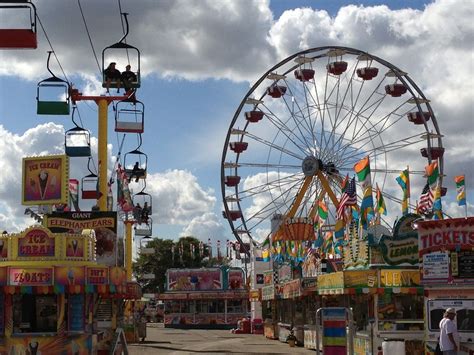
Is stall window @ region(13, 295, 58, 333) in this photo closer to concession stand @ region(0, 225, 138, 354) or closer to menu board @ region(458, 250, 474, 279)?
concession stand @ region(0, 225, 138, 354)

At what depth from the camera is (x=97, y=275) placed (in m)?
21.9

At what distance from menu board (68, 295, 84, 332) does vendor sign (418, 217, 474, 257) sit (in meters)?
8.16

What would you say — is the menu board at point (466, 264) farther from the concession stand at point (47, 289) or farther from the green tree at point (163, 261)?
the green tree at point (163, 261)

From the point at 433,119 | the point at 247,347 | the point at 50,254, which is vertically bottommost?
the point at 247,347

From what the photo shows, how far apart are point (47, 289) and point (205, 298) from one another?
146 feet

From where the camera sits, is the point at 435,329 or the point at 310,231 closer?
the point at 435,329

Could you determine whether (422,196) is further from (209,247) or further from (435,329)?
(209,247)

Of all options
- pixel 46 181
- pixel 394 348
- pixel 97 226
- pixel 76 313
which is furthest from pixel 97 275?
pixel 394 348

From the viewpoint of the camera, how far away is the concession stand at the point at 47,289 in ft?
69.7

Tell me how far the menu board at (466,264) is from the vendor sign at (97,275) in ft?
27.4

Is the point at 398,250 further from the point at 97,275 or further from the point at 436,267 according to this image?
the point at 97,275

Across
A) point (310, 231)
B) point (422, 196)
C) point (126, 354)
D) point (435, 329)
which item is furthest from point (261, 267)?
point (435, 329)

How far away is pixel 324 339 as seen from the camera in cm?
1778

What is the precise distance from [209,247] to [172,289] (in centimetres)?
2925
